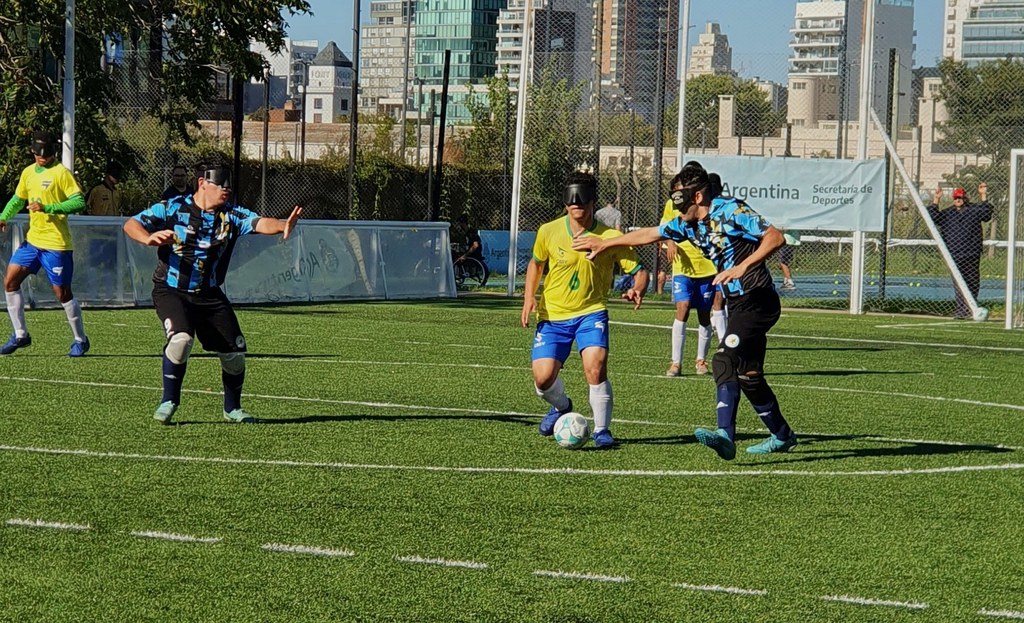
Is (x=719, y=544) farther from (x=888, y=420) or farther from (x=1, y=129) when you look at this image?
(x=1, y=129)

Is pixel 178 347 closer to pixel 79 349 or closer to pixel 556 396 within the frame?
pixel 556 396

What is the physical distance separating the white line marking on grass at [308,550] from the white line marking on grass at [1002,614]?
2.58 metres

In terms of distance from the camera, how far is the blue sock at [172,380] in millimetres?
10984

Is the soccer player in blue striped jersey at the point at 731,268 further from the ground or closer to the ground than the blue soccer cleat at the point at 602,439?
further from the ground

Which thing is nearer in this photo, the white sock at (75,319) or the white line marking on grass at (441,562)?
the white line marking on grass at (441,562)

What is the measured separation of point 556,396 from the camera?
10711 millimetres

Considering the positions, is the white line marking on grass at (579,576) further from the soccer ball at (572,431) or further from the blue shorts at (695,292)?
the blue shorts at (695,292)

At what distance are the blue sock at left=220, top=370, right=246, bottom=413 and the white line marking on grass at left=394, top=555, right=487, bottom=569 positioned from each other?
4.61 meters

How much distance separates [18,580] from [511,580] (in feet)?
6.28

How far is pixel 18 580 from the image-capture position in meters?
6.23

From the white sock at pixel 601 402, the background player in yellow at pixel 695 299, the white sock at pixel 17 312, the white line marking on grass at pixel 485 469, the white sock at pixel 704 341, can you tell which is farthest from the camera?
the white sock at pixel 704 341

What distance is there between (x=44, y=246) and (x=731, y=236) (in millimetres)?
8368

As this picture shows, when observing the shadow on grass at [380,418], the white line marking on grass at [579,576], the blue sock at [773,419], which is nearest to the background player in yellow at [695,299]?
A: the shadow on grass at [380,418]

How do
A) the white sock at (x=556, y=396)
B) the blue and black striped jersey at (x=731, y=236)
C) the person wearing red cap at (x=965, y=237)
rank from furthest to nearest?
the person wearing red cap at (x=965, y=237)
the white sock at (x=556, y=396)
the blue and black striped jersey at (x=731, y=236)
